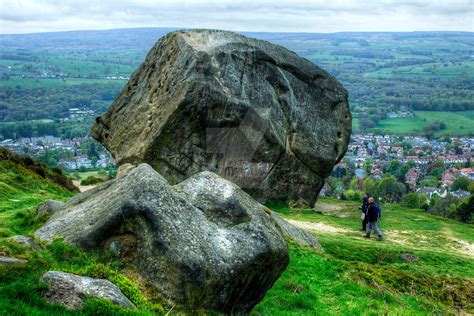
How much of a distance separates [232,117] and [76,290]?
21893 mm

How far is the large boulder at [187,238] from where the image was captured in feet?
37.0

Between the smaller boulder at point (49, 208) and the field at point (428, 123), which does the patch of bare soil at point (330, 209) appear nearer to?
the smaller boulder at point (49, 208)

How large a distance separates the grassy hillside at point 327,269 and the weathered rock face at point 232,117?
334cm

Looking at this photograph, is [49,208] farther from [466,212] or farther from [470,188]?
[470,188]

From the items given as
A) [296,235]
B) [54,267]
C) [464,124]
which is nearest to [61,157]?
[296,235]

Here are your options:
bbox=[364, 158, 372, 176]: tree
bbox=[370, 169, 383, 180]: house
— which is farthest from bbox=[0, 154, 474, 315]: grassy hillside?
bbox=[364, 158, 372, 176]: tree

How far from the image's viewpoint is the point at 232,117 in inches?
1219

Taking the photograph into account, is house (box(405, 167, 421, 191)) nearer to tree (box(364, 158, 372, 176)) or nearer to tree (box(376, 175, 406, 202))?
tree (box(364, 158, 372, 176))

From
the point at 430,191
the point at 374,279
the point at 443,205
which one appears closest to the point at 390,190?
the point at 430,191

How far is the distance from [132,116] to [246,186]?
25.7ft

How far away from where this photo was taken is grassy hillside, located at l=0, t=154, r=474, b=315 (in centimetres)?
1048

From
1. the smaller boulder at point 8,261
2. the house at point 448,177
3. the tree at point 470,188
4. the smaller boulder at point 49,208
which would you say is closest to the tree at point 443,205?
the tree at point 470,188

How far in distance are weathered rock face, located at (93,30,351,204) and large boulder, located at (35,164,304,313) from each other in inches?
661

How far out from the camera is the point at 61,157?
11338 cm
